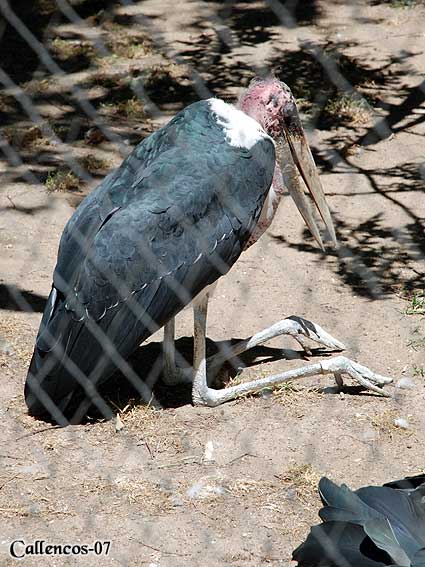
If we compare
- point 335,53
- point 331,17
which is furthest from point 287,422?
point 331,17

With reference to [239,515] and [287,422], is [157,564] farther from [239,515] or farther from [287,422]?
[287,422]

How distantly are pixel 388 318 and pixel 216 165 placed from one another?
114cm

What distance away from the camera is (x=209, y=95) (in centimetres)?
661

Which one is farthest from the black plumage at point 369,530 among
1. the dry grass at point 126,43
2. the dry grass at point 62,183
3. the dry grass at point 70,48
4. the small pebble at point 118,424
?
the dry grass at point 70,48

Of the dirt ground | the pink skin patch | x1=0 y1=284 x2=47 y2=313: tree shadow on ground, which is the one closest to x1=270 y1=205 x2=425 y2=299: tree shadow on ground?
the dirt ground

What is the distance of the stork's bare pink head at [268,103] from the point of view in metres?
4.28

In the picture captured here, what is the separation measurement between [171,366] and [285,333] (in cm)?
46

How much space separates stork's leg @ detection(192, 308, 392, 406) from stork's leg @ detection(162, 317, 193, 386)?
0.12m

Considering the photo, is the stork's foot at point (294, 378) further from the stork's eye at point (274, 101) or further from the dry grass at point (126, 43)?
the dry grass at point (126, 43)

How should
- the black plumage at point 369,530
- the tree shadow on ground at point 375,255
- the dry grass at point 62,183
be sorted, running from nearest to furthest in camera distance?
the black plumage at point 369,530, the tree shadow on ground at point 375,255, the dry grass at point 62,183

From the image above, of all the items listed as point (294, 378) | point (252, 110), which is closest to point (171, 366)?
point (294, 378)

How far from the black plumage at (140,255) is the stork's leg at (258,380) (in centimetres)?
29

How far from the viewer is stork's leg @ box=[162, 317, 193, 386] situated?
4.32 m

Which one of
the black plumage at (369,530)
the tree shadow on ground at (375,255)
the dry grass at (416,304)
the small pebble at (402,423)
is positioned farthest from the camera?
the tree shadow on ground at (375,255)
